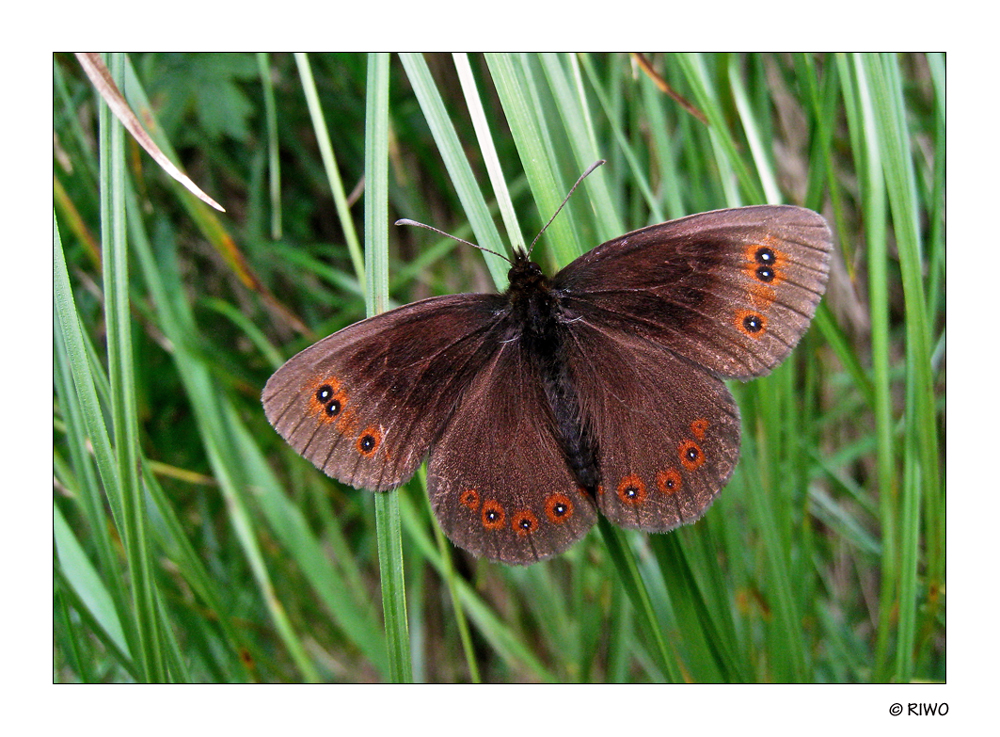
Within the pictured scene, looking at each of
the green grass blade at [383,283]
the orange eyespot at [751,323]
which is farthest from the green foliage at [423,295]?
the orange eyespot at [751,323]

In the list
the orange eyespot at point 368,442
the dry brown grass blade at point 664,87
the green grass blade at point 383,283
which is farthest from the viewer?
the dry brown grass blade at point 664,87

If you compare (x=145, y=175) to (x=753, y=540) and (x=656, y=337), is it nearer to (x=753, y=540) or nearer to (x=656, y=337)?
(x=656, y=337)

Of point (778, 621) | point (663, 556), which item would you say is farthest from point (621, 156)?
point (778, 621)

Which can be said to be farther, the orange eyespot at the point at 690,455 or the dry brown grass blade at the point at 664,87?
the dry brown grass blade at the point at 664,87

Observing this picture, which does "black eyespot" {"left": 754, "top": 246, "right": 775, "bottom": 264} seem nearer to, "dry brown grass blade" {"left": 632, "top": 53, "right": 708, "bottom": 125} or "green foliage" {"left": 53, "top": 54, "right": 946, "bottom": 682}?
"green foliage" {"left": 53, "top": 54, "right": 946, "bottom": 682}

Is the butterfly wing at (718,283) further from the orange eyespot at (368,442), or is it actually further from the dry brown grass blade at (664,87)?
the orange eyespot at (368,442)

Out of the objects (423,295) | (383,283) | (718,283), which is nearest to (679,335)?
(718,283)

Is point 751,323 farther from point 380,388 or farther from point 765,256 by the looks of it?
point 380,388

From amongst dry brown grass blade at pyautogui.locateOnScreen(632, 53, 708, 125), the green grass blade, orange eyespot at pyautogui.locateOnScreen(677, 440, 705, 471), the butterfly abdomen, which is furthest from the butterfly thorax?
dry brown grass blade at pyautogui.locateOnScreen(632, 53, 708, 125)
